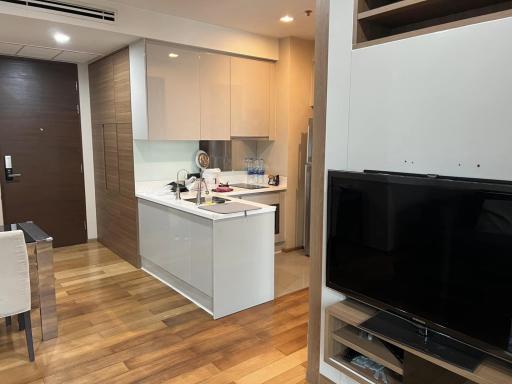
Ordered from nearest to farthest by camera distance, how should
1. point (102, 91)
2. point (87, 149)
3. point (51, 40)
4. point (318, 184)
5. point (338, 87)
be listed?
1. point (338, 87)
2. point (318, 184)
3. point (51, 40)
4. point (102, 91)
5. point (87, 149)

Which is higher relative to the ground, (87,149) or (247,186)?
(87,149)

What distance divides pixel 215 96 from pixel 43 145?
7.75 feet

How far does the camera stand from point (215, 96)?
4.31m

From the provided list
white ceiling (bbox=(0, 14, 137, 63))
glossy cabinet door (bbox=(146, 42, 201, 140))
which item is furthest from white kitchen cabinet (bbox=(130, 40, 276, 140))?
white ceiling (bbox=(0, 14, 137, 63))

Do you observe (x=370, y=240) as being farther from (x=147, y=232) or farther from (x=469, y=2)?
(x=147, y=232)

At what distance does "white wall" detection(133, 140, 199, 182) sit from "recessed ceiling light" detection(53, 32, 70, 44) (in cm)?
117

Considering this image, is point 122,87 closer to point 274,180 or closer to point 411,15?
point 274,180

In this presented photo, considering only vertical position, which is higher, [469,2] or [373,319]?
[469,2]

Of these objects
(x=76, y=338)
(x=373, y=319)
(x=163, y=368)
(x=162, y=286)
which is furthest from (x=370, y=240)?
(x=162, y=286)

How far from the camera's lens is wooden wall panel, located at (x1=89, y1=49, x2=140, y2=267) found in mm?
4227

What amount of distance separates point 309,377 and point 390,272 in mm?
1032

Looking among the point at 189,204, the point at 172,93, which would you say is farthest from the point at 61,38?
the point at 189,204

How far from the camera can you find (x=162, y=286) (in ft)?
12.7

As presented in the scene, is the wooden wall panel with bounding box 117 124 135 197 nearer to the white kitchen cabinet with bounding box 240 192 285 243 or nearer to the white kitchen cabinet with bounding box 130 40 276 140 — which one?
the white kitchen cabinet with bounding box 130 40 276 140
